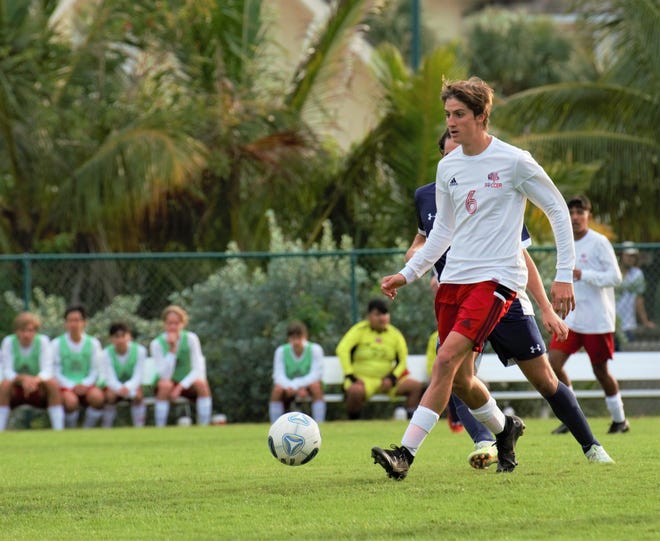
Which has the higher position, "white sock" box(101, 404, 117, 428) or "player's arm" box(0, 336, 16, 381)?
"player's arm" box(0, 336, 16, 381)

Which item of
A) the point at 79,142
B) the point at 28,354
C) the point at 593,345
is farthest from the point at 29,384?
the point at 593,345

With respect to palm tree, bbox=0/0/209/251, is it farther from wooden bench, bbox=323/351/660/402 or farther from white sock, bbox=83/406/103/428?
wooden bench, bbox=323/351/660/402

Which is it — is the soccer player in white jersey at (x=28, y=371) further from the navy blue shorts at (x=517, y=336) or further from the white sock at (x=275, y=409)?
the navy blue shorts at (x=517, y=336)

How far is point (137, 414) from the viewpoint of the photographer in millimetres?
16906

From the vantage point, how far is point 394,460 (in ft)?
24.3

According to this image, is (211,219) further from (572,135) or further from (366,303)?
(572,135)

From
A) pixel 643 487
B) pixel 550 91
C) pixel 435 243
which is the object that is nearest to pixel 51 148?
pixel 550 91

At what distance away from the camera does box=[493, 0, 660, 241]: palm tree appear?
845 inches

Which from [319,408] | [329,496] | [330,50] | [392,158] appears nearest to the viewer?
[329,496]

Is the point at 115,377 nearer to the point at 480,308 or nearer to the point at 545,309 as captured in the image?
the point at 545,309

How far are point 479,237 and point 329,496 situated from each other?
1653 millimetres

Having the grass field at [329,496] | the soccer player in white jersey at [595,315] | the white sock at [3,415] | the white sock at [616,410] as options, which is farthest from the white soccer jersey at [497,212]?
the white sock at [3,415]

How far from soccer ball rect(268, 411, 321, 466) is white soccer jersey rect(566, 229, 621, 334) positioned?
520 centimetres

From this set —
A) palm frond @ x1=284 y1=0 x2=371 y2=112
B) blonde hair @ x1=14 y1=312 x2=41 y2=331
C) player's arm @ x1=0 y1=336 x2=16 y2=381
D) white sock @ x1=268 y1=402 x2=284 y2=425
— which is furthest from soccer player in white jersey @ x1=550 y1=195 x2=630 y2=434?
palm frond @ x1=284 y1=0 x2=371 y2=112
